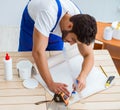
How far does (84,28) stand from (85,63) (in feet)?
1.18

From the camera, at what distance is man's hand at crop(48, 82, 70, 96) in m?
1.49

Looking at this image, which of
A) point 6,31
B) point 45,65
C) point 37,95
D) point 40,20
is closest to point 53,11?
point 40,20

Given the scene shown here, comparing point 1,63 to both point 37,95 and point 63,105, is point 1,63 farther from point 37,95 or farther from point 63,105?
point 63,105

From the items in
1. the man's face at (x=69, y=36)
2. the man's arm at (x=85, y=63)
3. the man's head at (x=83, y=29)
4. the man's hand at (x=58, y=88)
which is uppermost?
the man's head at (x=83, y=29)

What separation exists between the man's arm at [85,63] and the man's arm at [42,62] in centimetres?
11

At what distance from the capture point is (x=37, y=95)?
1515 millimetres

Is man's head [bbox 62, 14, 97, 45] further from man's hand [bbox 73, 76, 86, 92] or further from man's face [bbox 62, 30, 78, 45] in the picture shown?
man's hand [bbox 73, 76, 86, 92]

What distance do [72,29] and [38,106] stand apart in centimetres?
47

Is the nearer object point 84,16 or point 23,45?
point 84,16

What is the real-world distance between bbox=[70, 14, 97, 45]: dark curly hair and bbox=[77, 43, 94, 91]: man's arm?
24cm

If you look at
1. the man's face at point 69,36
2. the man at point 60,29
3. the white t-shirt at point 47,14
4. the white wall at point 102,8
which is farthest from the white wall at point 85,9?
the man's face at point 69,36

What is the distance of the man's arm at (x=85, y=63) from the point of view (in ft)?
5.14

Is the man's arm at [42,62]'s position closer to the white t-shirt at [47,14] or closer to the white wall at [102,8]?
the white t-shirt at [47,14]

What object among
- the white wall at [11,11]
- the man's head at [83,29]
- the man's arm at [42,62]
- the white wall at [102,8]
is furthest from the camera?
the white wall at [102,8]
